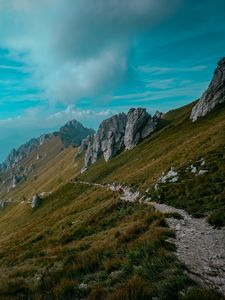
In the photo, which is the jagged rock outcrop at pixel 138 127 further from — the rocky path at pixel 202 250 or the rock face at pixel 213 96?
the rocky path at pixel 202 250

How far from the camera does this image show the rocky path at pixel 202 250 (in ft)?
34.7

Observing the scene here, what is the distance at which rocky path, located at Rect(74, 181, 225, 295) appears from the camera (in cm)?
1058

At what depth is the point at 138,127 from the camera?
152 meters

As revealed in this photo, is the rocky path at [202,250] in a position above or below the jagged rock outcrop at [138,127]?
below

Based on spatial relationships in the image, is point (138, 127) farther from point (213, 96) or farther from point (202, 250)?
point (202, 250)

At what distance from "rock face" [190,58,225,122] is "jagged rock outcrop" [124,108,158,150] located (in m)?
Result: 37.1

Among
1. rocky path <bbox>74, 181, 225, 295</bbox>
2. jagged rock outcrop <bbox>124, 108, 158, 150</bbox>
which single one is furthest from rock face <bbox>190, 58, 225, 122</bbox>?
rocky path <bbox>74, 181, 225, 295</bbox>

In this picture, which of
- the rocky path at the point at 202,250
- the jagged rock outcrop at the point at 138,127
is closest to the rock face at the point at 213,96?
the jagged rock outcrop at the point at 138,127

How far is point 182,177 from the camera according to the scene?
122 ft

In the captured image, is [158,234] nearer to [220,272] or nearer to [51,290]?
[220,272]

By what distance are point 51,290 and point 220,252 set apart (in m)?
7.74

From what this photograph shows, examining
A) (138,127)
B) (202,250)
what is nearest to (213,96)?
(138,127)

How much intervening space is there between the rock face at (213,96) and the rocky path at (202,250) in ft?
304

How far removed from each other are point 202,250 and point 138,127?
139871 mm
